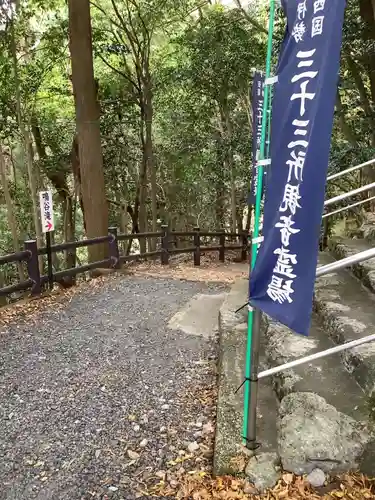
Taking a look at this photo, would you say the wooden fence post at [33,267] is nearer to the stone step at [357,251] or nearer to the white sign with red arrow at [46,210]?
the white sign with red arrow at [46,210]

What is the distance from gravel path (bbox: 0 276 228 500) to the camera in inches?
105

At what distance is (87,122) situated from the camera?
27.8ft

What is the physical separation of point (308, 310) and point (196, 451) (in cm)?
140

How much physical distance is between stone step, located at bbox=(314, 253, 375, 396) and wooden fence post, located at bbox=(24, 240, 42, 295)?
397cm

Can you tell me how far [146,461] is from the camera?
2.77 metres

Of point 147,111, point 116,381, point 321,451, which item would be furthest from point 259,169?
point 147,111

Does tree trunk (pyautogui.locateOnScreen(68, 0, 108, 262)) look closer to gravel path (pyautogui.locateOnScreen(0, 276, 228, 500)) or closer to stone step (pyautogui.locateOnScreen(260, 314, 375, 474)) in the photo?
gravel path (pyautogui.locateOnScreen(0, 276, 228, 500))

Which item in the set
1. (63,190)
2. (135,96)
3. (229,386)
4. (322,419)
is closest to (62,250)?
(229,386)

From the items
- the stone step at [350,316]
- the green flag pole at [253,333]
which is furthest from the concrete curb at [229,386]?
the stone step at [350,316]

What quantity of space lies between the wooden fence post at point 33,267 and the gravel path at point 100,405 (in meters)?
A: 0.81

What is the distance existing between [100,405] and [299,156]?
8.27ft

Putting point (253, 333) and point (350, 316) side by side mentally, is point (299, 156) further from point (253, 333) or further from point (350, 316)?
point (350, 316)

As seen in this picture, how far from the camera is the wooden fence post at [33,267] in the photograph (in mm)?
6070

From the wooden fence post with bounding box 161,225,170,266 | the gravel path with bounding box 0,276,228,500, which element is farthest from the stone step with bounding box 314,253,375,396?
the wooden fence post with bounding box 161,225,170,266
